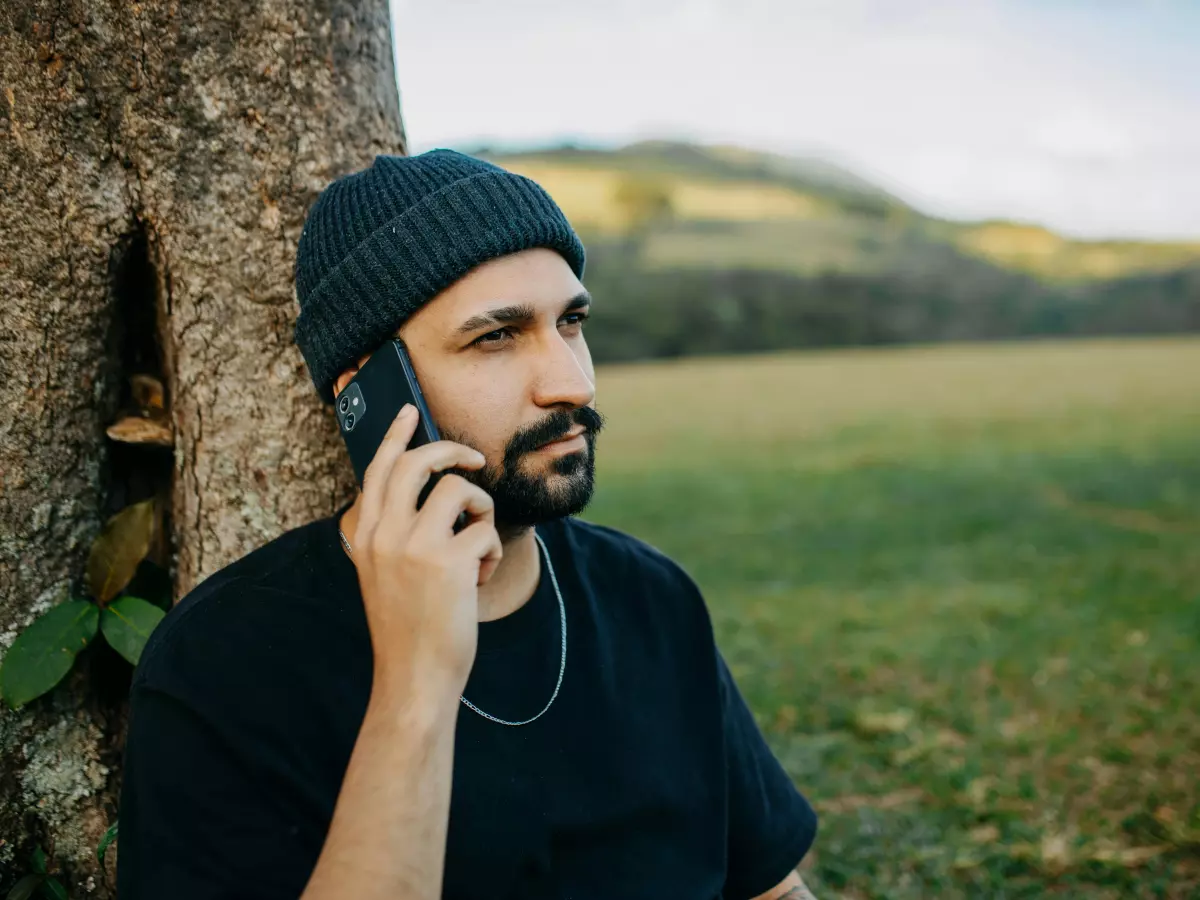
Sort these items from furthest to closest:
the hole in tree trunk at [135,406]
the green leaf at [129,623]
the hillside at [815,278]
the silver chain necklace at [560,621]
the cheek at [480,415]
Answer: the hillside at [815,278]
the hole in tree trunk at [135,406]
the green leaf at [129,623]
the cheek at [480,415]
the silver chain necklace at [560,621]

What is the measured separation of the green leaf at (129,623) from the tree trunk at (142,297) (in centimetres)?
12

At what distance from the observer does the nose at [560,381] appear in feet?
7.17

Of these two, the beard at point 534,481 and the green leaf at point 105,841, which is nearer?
the beard at point 534,481

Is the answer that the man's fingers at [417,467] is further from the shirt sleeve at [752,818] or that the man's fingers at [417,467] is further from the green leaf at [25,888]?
the green leaf at [25,888]

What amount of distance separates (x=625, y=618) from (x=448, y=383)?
69cm

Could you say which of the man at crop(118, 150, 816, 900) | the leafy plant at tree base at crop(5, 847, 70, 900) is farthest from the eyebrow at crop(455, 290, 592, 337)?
the leafy plant at tree base at crop(5, 847, 70, 900)

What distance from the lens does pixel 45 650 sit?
2.36 meters

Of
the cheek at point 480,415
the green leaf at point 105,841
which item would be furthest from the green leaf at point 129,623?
the cheek at point 480,415

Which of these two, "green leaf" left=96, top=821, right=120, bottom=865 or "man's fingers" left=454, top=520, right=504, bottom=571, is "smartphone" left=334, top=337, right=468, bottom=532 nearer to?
"man's fingers" left=454, top=520, right=504, bottom=571

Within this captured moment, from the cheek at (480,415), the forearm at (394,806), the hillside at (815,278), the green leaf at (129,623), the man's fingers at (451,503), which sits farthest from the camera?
the hillside at (815,278)

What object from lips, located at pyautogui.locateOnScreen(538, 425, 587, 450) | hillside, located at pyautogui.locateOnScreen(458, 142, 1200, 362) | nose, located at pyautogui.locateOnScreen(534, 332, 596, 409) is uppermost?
nose, located at pyautogui.locateOnScreen(534, 332, 596, 409)

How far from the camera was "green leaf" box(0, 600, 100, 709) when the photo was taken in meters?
2.32

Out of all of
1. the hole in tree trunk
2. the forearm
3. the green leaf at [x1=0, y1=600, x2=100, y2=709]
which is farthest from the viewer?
the hole in tree trunk

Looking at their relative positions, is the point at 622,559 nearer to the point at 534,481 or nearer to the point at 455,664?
the point at 534,481
